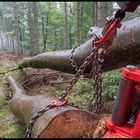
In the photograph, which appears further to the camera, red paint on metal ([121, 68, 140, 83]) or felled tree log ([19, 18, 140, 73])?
felled tree log ([19, 18, 140, 73])

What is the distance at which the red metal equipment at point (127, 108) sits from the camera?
1985 millimetres

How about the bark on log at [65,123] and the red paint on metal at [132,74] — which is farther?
the bark on log at [65,123]

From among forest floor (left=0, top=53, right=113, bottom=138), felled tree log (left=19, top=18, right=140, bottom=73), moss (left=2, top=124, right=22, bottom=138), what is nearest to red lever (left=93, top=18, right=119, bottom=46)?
felled tree log (left=19, top=18, right=140, bottom=73)

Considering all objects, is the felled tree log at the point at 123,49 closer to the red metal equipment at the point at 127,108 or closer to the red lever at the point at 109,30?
the red lever at the point at 109,30

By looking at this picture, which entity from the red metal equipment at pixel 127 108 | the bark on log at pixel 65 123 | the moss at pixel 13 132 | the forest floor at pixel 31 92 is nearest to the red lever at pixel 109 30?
the red metal equipment at pixel 127 108

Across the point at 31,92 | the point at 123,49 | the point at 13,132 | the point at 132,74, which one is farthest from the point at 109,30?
Result: the point at 31,92

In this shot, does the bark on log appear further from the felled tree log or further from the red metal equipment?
the felled tree log

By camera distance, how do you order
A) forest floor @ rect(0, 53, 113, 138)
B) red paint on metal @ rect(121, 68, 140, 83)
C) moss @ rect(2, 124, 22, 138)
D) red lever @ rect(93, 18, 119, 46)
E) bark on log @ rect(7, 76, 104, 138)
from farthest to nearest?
forest floor @ rect(0, 53, 113, 138)
moss @ rect(2, 124, 22, 138)
bark on log @ rect(7, 76, 104, 138)
red lever @ rect(93, 18, 119, 46)
red paint on metal @ rect(121, 68, 140, 83)

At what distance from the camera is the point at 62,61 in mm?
3900

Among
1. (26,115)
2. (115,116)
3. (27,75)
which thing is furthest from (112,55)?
(27,75)

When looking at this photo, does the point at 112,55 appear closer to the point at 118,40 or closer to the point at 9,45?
the point at 118,40

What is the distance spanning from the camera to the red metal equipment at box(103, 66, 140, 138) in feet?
6.51

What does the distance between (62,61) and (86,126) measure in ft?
4.45

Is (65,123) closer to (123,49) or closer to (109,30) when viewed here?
(123,49)
